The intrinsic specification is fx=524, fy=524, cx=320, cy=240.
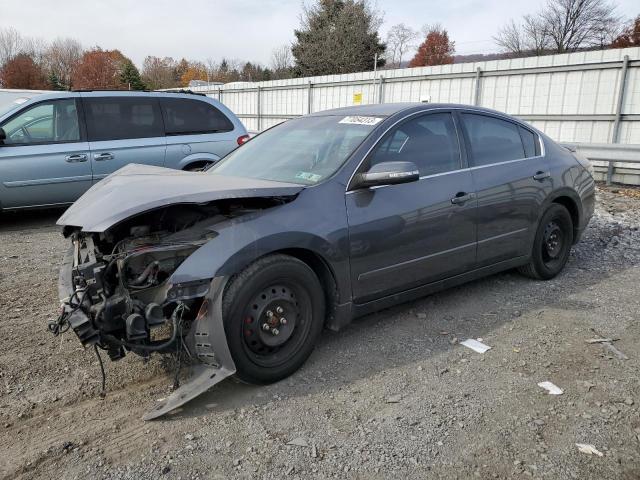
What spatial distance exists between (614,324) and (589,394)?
1291 mm

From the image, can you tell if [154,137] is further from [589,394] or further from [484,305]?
[589,394]

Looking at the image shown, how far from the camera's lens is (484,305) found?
181 inches

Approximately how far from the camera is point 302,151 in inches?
159

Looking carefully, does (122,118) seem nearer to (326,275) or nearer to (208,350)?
(326,275)

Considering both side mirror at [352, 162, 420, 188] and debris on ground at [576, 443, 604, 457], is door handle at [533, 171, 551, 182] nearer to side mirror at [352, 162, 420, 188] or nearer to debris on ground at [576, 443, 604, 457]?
side mirror at [352, 162, 420, 188]

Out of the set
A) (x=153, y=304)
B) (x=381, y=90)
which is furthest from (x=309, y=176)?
(x=381, y=90)

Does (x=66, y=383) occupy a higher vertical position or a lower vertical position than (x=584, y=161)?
lower

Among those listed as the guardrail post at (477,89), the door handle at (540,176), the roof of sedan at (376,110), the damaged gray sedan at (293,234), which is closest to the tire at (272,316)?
the damaged gray sedan at (293,234)

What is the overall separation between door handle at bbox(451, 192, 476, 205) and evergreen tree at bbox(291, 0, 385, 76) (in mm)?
34357

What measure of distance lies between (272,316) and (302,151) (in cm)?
145

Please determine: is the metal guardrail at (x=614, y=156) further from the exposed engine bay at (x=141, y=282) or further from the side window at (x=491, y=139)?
the exposed engine bay at (x=141, y=282)

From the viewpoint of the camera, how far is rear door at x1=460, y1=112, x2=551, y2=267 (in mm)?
4387

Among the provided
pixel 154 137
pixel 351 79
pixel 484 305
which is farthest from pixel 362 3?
pixel 484 305

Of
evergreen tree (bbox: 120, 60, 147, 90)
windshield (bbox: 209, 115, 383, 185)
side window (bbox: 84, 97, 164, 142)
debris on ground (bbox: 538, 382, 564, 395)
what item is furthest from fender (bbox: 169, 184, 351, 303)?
evergreen tree (bbox: 120, 60, 147, 90)
